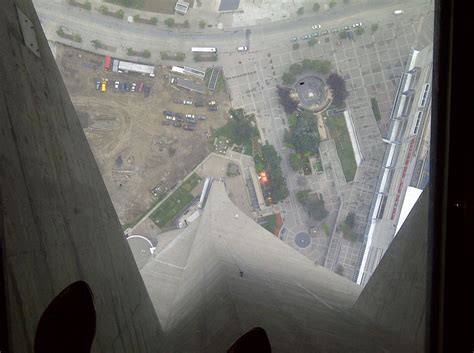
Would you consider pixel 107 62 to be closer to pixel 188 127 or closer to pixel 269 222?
pixel 188 127

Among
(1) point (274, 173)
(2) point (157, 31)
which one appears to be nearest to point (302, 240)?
(1) point (274, 173)

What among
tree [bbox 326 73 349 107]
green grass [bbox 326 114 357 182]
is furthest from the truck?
tree [bbox 326 73 349 107]

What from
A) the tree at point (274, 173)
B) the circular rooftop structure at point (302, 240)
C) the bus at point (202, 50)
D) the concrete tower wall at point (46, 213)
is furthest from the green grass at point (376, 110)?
the concrete tower wall at point (46, 213)

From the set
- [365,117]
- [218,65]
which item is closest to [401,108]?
[365,117]

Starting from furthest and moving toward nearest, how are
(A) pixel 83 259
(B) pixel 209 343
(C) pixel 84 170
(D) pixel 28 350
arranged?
1. (C) pixel 84 170
2. (B) pixel 209 343
3. (A) pixel 83 259
4. (D) pixel 28 350

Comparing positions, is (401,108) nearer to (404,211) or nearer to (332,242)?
(404,211)
